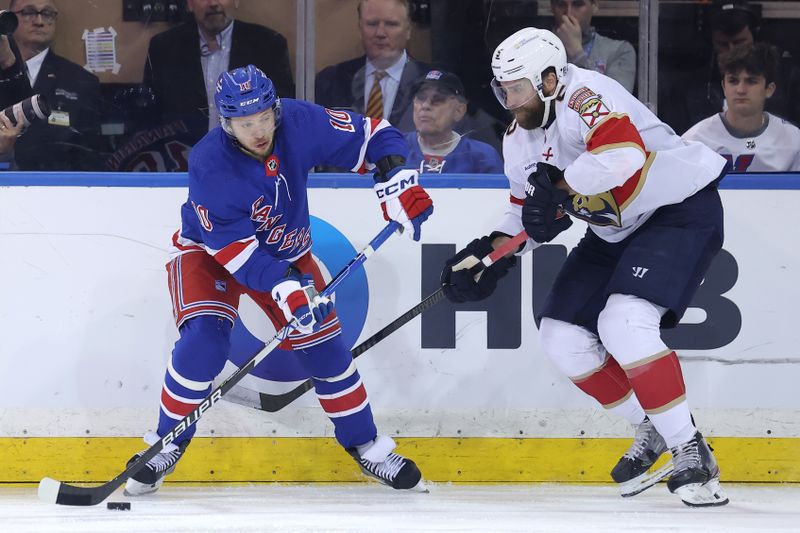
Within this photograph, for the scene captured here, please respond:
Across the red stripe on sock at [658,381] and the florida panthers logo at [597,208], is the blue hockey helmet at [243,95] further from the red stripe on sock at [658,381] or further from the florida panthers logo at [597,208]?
the red stripe on sock at [658,381]

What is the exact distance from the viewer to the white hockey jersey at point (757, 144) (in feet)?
12.2

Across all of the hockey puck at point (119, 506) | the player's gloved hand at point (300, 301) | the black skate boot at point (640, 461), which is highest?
the player's gloved hand at point (300, 301)

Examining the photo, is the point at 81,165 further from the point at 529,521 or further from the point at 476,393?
the point at 529,521

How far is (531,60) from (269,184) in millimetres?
766

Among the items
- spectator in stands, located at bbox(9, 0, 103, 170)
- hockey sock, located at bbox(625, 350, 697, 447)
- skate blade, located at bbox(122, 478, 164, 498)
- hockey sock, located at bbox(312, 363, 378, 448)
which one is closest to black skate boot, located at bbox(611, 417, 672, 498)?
hockey sock, located at bbox(625, 350, 697, 447)

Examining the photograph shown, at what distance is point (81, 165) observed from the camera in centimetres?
369

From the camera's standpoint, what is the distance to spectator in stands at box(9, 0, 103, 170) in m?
3.71

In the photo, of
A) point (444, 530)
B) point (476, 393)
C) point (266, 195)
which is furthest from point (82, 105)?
point (444, 530)

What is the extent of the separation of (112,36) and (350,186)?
0.91 metres

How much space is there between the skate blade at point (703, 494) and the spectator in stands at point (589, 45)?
1342mm

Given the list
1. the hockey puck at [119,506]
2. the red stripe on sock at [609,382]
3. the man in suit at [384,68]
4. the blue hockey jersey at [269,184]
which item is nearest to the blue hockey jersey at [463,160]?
the man in suit at [384,68]

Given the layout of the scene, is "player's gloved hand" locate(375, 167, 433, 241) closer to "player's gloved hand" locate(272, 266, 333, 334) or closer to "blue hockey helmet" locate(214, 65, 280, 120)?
"player's gloved hand" locate(272, 266, 333, 334)

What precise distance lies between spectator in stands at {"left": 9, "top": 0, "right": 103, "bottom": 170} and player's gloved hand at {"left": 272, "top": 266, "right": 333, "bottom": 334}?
0.92 m

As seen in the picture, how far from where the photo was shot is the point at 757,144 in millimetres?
3748
